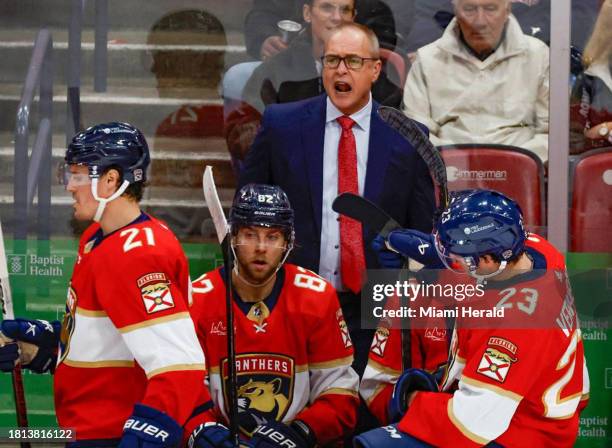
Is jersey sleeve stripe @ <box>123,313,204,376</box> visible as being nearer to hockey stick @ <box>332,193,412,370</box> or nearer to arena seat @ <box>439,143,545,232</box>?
hockey stick @ <box>332,193,412,370</box>

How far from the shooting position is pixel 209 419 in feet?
11.5

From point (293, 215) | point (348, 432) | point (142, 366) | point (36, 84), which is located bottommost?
point (348, 432)

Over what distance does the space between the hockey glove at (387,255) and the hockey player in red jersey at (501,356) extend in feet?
1.05

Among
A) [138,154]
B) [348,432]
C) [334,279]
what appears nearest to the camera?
[138,154]

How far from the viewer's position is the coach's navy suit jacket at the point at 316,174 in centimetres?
391

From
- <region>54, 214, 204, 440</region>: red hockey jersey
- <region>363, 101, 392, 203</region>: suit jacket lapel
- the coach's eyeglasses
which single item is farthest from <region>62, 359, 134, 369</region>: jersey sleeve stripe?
the coach's eyeglasses

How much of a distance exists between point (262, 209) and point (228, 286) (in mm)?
288

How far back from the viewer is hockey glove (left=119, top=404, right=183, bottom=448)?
10.1 feet

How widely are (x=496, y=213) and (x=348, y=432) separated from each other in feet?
2.57

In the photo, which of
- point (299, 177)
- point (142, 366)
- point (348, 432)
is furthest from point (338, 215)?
point (142, 366)

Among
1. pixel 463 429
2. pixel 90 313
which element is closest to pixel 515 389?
pixel 463 429

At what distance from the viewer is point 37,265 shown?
4.03 m

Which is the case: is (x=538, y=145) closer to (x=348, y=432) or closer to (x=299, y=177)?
(x=299, y=177)

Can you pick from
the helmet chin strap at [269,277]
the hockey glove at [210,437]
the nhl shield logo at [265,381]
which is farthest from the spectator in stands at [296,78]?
the hockey glove at [210,437]
